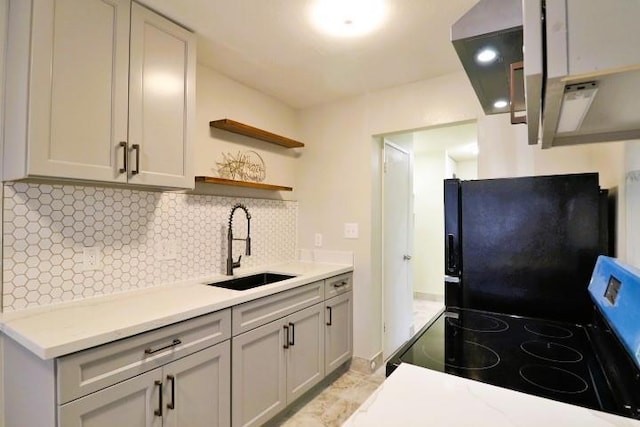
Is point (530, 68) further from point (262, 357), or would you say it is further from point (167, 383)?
point (262, 357)

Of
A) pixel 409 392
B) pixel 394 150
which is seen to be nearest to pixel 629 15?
pixel 409 392

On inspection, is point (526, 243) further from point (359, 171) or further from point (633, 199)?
point (359, 171)

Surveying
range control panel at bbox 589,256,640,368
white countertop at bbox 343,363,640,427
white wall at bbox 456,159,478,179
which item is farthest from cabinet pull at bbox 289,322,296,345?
white wall at bbox 456,159,478,179

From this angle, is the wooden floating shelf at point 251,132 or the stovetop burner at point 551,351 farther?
the wooden floating shelf at point 251,132

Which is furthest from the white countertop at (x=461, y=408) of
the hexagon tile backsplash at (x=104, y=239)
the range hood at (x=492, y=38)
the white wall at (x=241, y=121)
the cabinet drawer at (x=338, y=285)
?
the white wall at (x=241, y=121)

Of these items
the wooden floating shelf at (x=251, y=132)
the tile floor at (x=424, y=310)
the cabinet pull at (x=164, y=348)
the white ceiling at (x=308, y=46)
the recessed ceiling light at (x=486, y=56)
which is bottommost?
the tile floor at (x=424, y=310)

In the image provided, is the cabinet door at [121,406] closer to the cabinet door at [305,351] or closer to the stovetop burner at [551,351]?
the cabinet door at [305,351]

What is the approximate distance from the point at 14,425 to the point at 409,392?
5.15ft

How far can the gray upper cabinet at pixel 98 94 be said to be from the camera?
1.27 m

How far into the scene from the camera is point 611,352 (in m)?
0.98

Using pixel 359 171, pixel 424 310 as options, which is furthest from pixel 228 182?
pixel 424 310

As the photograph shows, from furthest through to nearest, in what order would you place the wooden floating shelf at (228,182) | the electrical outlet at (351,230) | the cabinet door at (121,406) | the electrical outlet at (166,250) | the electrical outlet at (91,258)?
the electrical outlet at (351,230), the wooden floating shelf at (228,182), the electrical outlet at (166,250), the electrical outlet at (91,258), the cabinet door at (121,406)

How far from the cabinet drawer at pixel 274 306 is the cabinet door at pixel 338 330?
0.65ft

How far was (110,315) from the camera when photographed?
4.51 ft
